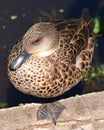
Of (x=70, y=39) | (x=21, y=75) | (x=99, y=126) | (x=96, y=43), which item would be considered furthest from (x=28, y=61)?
(x=96, y=43)

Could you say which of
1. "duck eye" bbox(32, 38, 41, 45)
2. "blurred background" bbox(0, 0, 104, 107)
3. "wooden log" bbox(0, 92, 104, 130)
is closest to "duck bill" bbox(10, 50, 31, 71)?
"duck eye" bbox(32, 38, 41, 45)

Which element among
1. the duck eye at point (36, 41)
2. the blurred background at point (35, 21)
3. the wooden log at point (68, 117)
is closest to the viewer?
the duck eye at point (36, 41)

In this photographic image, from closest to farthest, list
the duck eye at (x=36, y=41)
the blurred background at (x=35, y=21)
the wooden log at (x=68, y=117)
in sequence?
1. the duck eye at (x=36, y=41)
2. the wooden log at (x=68, y=117)
3. the blurred background at (x=35, y=21)

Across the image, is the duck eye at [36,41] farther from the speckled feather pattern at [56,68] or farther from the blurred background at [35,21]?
the blurred background at [35,21]

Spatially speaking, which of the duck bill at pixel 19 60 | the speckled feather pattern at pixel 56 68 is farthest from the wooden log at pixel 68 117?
the duck bill at pixel 19 60

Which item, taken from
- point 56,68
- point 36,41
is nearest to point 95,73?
point 56,68
